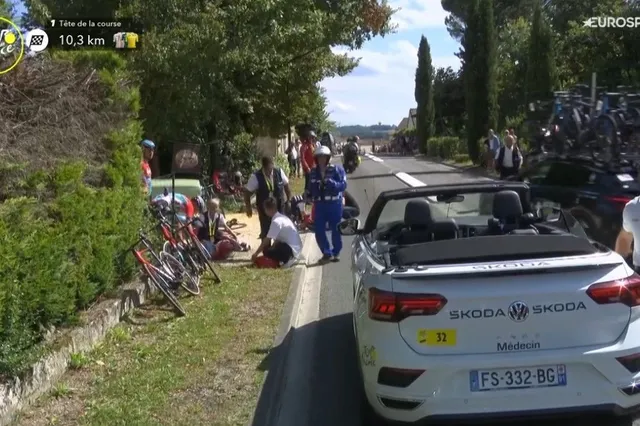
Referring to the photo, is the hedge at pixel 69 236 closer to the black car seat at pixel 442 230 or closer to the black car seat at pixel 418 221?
the black car seat at pixel 418 221

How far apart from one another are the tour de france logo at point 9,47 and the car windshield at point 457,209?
174 inches

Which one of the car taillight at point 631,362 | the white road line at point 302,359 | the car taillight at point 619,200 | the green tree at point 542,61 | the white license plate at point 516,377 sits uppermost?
the green tree at point 542,61

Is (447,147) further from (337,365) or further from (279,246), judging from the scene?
(337,365)

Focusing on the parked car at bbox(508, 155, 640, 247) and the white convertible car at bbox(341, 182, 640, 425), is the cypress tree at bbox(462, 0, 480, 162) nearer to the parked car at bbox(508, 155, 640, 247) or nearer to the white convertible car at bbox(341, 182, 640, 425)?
the parked car at bbox(508, 155, 640, 247)

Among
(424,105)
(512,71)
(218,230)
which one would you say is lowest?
(218,230)

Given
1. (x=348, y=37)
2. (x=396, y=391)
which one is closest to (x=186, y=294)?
(x=396, y=391)

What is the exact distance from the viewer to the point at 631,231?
6543mm

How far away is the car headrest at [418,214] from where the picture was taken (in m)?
6.49

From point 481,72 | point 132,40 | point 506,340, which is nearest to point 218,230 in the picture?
point 132,40

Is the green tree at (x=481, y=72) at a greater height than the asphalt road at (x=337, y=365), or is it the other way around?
the green tree at (x=481, y=72)

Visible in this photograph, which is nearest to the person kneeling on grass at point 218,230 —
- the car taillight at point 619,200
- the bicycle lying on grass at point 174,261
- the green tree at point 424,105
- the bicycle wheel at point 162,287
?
the bicycle lying on grass at point 174,261

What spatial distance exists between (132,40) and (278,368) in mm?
10229

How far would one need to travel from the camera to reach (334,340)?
8016 mm

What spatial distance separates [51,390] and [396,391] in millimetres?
2775
